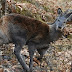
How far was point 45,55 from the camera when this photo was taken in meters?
7.96

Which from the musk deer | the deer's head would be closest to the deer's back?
the musk deer

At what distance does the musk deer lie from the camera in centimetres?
670

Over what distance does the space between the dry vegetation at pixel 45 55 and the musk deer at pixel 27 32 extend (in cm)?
42

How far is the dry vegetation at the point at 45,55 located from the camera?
23.3 feet

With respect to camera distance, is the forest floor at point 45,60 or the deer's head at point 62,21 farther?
the deer's head at point 62,21

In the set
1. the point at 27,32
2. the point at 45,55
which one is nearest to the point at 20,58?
the point at 27,32

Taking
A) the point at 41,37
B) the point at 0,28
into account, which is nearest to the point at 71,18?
the point at 41,37

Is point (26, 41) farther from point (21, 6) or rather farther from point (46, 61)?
point (21, 6)

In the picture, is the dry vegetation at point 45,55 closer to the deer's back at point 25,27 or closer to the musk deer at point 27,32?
the musk deer at point 27,32

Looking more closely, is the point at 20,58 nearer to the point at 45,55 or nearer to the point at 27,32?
the point at 27,32

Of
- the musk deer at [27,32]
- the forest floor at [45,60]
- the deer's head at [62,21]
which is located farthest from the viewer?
the deer's head at [62,21]

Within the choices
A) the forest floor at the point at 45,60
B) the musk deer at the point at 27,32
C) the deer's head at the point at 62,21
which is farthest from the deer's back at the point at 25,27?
the forest floor at the point at 45,60

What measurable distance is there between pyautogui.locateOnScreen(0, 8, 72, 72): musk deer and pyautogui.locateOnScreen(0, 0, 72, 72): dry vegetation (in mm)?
419

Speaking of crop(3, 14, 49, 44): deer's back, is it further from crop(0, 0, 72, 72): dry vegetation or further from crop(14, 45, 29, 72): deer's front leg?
crop(0, 0, 72, 72): dry vegetation
